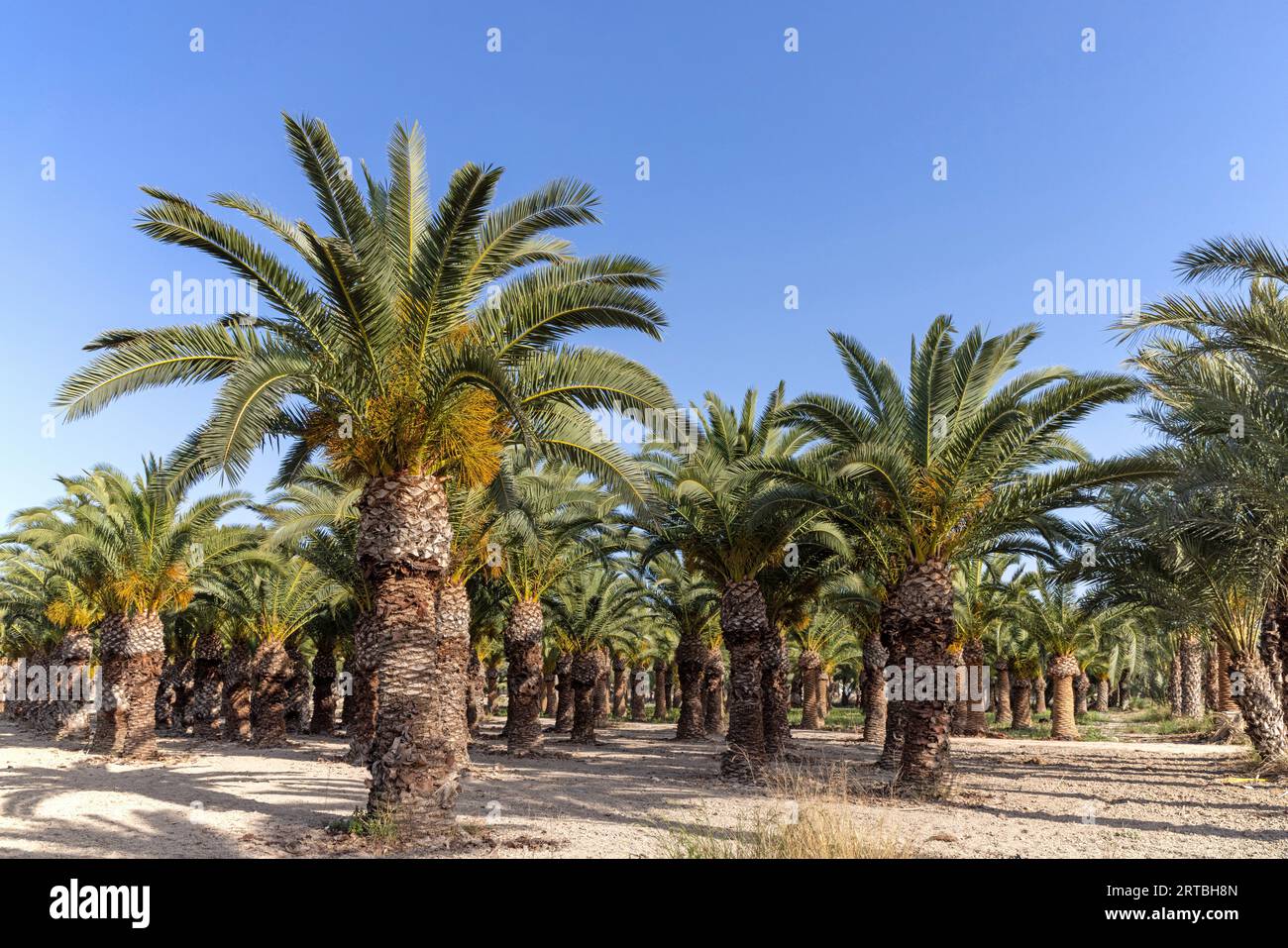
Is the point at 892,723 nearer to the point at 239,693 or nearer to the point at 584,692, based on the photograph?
the point at 584,692

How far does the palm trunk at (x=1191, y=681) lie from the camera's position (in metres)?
35.1

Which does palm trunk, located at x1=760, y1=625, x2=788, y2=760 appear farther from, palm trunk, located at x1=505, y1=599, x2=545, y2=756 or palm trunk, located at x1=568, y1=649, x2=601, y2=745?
palm trunk, located at x1=568, y1=649, x2=601, y2=745

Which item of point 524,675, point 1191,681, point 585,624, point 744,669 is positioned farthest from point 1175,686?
point 524,675

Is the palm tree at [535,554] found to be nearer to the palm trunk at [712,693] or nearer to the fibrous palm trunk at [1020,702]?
the palm trunk at [712,693]

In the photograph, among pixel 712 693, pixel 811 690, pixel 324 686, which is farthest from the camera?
pixel 811 690

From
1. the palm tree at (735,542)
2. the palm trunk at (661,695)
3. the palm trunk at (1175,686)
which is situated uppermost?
the palm tree at (735,542)

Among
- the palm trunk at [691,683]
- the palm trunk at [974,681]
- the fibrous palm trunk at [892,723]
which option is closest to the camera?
the fibrous palm trunk at [892,723]

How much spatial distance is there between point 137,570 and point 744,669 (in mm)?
15277

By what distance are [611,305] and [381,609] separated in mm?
4846

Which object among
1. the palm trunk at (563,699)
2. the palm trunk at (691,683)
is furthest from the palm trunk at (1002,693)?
the palm trunk at (563,699)

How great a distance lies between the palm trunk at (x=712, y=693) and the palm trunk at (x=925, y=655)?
60.8 feet

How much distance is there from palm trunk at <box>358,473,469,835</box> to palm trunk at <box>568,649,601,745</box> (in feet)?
62.4

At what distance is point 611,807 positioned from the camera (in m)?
13.4

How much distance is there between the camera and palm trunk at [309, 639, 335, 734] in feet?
104
